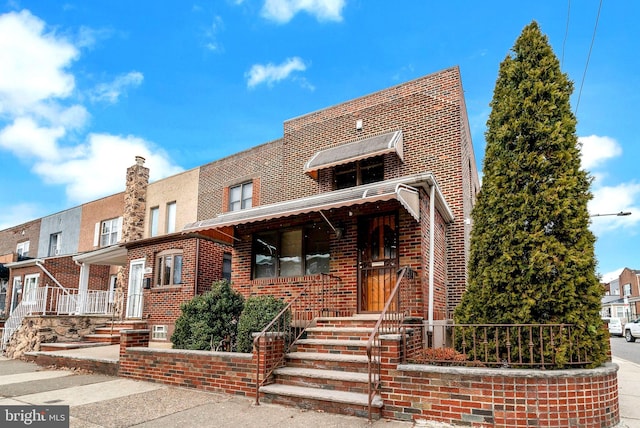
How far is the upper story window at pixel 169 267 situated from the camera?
48.3ft

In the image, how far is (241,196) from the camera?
1559 centimetres

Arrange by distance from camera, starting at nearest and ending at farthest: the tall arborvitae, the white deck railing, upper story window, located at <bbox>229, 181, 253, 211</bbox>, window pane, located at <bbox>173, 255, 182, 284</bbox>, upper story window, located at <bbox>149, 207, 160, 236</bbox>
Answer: the tall arborvitae, window pane, located at <bbox>173, 255, 182, 284</bbox>, upper story window, located at <bbox>229, 181, 253, 211</bbox>, the white deck railing, upper story window, located at <bbox>149, 207, 160, 236</bbox>

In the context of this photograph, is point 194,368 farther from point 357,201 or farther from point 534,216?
point 534,216

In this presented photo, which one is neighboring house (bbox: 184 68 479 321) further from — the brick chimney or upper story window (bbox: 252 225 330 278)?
the brick chimney

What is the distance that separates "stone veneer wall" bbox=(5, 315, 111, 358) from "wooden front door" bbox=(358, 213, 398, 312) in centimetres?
1060

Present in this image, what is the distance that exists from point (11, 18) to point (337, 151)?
29.5ft

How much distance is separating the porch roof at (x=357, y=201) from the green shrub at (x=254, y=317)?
179cm

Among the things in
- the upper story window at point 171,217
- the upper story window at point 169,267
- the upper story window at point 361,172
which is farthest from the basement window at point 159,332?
the upper story window at point 361,172

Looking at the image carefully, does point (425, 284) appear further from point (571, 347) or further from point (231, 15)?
point (231, 15)

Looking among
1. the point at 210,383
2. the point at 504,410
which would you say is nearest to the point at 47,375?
the point at 210,383

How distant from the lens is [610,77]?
33.9ft

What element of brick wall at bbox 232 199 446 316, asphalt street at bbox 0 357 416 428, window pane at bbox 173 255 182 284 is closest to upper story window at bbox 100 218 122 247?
window pane at bbox 173 255 182 284

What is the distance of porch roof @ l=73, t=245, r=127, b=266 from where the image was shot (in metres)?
17.1

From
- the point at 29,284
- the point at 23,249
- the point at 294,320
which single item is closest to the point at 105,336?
the point at 294,320
